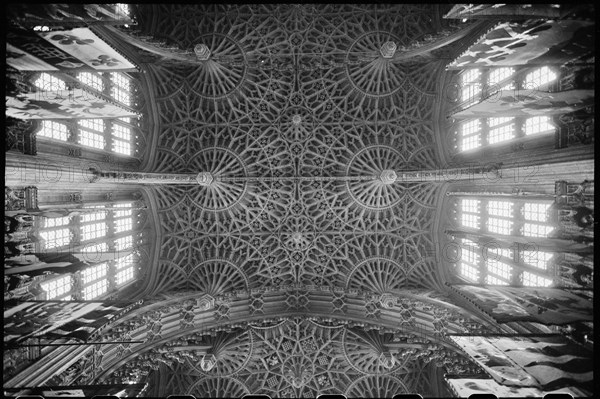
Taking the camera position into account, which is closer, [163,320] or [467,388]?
[467,388]

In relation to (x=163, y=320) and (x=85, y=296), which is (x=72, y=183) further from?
(x=163, y=320)

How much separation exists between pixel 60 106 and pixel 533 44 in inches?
473

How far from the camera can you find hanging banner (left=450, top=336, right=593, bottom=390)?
880cm

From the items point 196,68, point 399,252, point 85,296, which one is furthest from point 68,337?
point 399,252

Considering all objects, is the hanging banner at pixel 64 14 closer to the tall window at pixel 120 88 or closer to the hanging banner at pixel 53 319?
the hanging banner at pixel 53 319

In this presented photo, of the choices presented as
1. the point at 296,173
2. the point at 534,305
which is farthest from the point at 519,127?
the point at 296,173

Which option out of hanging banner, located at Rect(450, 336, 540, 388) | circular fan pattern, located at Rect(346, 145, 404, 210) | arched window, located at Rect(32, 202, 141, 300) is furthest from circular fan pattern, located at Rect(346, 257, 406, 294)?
arched window, located at Rect(32, 202, 141, 300)

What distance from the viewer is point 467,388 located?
392 inches

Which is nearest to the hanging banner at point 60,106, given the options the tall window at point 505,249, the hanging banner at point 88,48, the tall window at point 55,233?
the hanging banner at point 88,48

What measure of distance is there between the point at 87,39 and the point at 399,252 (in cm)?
1689

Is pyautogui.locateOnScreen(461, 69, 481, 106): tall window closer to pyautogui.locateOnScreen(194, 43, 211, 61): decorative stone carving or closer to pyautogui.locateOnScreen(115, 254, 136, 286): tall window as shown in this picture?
pyautogui.locateOnScreen(194, 43, 211, 61): decorative stone carving

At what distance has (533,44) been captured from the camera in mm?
9297

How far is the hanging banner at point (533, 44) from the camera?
27.0 feet

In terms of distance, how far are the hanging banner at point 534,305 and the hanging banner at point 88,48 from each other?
11694 mm
